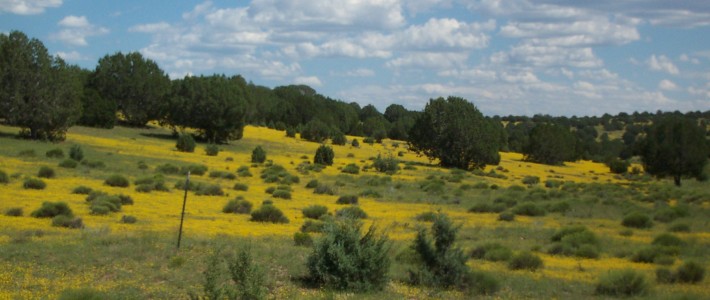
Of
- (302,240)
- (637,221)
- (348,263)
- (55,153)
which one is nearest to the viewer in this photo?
(348,263)

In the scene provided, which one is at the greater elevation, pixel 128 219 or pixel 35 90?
pixel 35 90

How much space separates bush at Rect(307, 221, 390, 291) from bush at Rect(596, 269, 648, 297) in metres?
4.73

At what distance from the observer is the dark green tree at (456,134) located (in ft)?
225

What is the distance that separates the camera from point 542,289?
15227 mm

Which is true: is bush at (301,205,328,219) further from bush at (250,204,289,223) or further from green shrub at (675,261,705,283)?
green shrub at (675,261,705,283)

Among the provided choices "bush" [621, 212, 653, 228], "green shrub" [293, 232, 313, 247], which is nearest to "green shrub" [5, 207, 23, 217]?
"green shrub" [293, 232, 313, 247]

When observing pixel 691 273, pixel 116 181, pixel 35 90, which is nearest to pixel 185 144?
pixel 35 90

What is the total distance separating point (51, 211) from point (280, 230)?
715cm

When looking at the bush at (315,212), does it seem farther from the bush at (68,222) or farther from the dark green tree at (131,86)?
the dark green tree at (131,86)

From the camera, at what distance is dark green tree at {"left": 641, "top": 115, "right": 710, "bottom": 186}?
58.1 metres

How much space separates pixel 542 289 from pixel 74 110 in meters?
46.2

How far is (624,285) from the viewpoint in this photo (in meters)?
15.0

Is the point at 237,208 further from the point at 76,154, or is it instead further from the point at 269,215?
the point at 76,154

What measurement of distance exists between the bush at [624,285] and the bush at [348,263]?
473 centimetres
